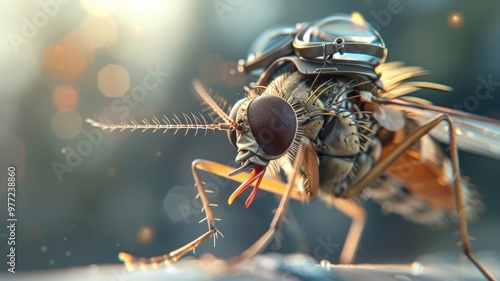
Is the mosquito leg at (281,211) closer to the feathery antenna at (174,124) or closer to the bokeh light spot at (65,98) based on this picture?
the feathery antenna at (174,124)

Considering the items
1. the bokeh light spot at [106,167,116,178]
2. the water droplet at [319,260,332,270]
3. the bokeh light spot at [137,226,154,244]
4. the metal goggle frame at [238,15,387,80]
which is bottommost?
the bokeh light spot at [137,226,154,244]

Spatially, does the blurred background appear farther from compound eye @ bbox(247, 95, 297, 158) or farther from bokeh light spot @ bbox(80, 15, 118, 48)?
compound eye @ bbox(247, 95, 297, 158)

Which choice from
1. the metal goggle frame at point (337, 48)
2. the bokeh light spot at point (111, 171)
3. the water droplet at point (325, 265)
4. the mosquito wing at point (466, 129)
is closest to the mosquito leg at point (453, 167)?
the mosquito wing at point (466, 129)

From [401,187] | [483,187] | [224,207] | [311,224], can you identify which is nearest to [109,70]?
[224,207]

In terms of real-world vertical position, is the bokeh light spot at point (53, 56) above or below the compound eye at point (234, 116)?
above

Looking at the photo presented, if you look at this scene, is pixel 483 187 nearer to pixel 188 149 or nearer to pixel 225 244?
pixel 225 244

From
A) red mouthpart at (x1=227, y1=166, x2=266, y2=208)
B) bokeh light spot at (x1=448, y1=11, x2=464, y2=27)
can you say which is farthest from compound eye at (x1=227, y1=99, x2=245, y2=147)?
bokeh light spot at (x1=448, y1=11, x2=464, y2=27)

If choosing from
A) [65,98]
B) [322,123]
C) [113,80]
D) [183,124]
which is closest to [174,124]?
[183,124]

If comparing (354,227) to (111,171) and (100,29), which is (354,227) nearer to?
(111,171)
